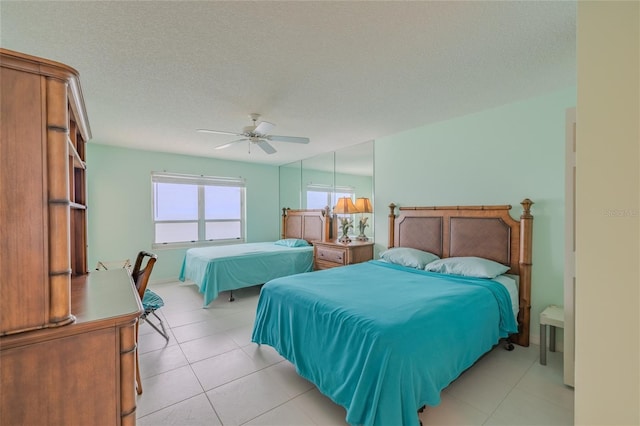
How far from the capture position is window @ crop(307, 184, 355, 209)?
16.3ft

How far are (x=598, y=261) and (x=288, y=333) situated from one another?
A: 1.92 metres

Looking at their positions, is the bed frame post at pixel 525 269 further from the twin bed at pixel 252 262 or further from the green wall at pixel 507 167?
the twin bed at pixel 252 262

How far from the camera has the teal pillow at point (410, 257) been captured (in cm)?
312

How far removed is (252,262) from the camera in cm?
423

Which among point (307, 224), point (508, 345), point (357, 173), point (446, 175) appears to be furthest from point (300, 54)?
point (307, 224)

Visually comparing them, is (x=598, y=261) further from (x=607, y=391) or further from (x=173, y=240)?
(x=173, y=240)

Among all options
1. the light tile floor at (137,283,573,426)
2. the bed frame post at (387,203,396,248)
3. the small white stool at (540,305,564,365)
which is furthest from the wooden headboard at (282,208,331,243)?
the small white stool at (540,305,564,365)

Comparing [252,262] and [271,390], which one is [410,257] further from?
[252,262]

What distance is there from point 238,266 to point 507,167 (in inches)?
144

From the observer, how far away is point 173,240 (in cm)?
527

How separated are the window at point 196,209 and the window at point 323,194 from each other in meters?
1.57

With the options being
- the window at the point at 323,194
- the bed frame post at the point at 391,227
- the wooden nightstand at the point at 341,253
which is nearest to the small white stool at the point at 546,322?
the bed frame post at the point at 391,227

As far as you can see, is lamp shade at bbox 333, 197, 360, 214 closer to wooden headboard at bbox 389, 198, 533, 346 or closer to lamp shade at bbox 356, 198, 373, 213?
lamp shade at bbox 356, 198, 373, 213

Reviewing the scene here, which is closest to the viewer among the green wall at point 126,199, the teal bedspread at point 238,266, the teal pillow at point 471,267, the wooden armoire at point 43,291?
the wooden armoire at point 43,291
